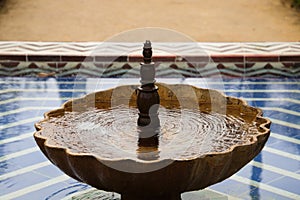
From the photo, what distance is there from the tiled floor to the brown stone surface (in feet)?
6.01

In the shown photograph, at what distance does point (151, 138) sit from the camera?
320 cm

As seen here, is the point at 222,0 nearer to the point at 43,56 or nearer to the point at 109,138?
the point at 43,56

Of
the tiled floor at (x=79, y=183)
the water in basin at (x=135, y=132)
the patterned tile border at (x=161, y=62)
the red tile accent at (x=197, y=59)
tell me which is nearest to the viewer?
the water in basin at (x=135, y=132)

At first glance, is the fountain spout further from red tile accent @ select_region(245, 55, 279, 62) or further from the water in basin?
red tile accent @ select_region(245, 55, 279, 62)

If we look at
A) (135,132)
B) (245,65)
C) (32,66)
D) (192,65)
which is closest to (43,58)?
(32,66)

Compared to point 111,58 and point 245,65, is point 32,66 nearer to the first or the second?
point 111,58

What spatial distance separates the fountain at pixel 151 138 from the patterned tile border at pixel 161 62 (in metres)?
3.04

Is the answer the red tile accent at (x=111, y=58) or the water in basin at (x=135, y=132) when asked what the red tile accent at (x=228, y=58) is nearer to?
the red tile accent at (x=111, y=58)

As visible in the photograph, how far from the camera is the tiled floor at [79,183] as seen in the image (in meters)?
3.81

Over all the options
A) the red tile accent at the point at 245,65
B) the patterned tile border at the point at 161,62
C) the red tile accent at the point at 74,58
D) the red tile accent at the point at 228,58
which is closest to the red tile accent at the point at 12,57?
the patterned tile border at the point at 161,62

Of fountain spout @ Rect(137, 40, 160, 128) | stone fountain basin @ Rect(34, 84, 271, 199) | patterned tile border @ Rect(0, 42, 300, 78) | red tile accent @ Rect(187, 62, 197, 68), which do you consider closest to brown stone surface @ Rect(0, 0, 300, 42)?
patterned tile border @ Rect(0, 42, 300, 78)

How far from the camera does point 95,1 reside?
9.82 m

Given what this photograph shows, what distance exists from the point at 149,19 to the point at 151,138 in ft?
19.2

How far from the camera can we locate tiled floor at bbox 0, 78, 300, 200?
12.5 ft
